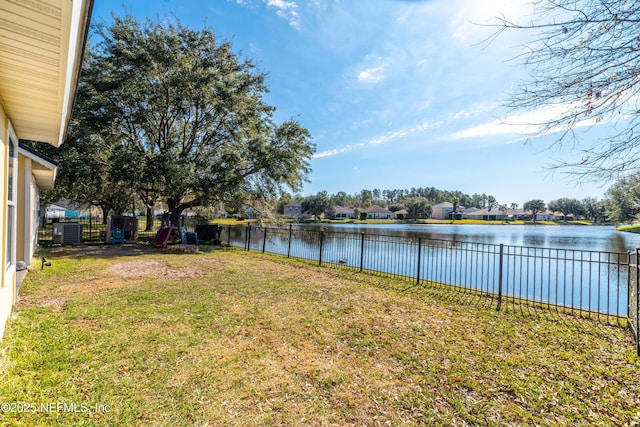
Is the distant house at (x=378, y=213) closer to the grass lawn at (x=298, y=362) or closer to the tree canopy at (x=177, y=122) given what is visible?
the tree canopy at (x=177, y=122)

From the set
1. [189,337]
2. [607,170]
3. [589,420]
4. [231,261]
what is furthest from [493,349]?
[231,261]

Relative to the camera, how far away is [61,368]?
8.96 ft

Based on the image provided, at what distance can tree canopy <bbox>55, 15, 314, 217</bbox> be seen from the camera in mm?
12500

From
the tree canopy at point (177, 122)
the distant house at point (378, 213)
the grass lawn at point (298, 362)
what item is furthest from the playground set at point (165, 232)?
the distant house at point (378, 213)

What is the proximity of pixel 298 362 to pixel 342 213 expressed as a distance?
75.1 m

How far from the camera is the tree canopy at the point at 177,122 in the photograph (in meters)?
12.5

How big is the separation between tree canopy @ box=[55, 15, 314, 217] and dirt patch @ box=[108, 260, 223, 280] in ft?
15.5

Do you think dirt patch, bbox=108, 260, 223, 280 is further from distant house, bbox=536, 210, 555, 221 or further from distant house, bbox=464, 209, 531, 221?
distant house, bbox=536, 210, 555, 221

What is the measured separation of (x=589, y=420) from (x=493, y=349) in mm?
1276

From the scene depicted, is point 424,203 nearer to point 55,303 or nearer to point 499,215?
point 499,215

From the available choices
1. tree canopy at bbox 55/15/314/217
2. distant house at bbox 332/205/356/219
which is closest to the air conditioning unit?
tree canopy at bbox 55/15/314/217

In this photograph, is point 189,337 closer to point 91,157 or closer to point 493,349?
point 493,349

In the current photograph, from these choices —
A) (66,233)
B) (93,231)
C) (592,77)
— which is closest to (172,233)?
(66,233)

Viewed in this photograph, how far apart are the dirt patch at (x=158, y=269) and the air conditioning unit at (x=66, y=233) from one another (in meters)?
6.19
